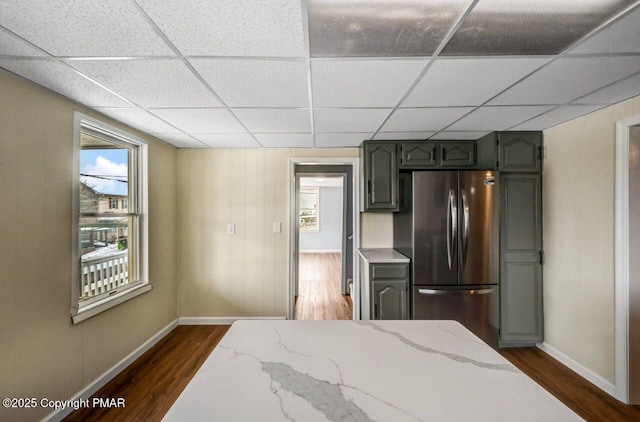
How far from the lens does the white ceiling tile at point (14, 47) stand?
3.85 ft

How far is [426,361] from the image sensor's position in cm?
86

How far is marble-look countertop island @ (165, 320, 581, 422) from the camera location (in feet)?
2.09

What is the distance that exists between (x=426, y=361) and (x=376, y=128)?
6.85 ft

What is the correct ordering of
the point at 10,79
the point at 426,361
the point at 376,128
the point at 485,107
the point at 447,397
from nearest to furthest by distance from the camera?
1. the point at 447,397
2. the point at 426,361
3. the point at 10,79
4. the point at 485,107
5. the point at 376,128

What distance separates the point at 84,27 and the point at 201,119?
1123 mm

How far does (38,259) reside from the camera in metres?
1.64

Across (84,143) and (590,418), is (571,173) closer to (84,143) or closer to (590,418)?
(590,418)

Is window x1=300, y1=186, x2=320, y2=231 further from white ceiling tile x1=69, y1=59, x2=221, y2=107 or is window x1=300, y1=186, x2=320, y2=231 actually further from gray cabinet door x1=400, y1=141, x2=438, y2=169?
white ceiling tile x1=69, y1=59, x2=221, y2=107

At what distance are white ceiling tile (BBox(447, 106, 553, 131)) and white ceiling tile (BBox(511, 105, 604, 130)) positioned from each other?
0.10 metres

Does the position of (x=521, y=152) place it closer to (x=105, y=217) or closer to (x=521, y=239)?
(x=521, y=239)

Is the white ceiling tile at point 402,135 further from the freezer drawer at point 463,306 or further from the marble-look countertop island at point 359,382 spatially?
the marble-look countertop island at point 359,382

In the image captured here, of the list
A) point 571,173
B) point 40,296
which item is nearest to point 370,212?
point 571,173

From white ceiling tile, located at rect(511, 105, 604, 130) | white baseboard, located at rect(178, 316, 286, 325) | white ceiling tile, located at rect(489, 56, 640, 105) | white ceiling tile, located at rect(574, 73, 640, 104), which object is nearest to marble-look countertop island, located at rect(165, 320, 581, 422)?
white ceiling tile, located at rect(489, 56, 640, 105)

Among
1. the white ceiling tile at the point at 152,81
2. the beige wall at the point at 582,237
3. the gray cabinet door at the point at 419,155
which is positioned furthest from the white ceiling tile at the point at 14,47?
the beige wall at the point at 582,237
